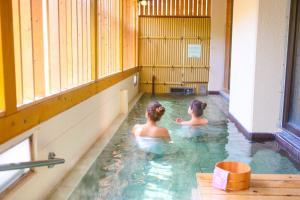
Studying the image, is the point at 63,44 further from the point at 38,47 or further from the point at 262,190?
the point at 262,190

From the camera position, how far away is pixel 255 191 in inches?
98.3

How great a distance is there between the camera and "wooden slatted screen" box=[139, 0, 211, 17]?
505 inches

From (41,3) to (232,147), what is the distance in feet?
11.1

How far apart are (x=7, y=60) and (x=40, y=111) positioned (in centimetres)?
74

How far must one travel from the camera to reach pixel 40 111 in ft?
10.3

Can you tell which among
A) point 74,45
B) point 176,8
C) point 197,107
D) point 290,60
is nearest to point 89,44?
point 74,45

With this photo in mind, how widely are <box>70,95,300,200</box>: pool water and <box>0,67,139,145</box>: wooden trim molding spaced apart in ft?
2.60

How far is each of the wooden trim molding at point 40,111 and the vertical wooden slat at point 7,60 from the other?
0.10m

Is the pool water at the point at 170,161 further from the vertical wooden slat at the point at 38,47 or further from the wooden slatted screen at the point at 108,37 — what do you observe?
the wooden slatted screen at the point at 108,37

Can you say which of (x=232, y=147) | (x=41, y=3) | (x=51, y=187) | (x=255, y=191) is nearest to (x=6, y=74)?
(x=41, y=3)

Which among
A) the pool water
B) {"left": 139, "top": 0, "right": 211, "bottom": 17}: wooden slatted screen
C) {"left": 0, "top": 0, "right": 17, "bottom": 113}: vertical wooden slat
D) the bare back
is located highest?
{"left": 139, "top": 0, "right": 211, "bottom": 17}: wooden slatted screen

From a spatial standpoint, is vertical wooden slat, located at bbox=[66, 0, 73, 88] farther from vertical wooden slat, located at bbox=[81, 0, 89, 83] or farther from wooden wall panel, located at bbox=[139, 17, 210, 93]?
wooden wall panel, located at bbox=[139, 17, 210, 93]

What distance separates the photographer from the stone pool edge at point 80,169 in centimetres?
344

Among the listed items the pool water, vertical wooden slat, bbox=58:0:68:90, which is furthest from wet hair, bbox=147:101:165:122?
vertical wooden slat, bbox=58:0:68:90
